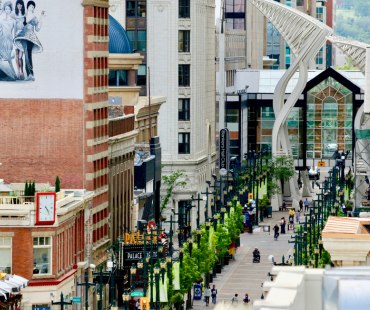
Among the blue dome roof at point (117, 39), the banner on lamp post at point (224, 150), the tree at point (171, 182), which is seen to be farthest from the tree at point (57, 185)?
the banner on lamp post at point (224, 150)

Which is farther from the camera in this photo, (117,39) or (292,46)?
(292,46)

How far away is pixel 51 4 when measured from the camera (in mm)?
85188

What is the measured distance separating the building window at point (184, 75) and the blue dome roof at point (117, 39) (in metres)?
28.7

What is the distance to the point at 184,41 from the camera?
14600cm

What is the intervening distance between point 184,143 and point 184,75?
17.9ft

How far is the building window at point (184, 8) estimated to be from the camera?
473ft

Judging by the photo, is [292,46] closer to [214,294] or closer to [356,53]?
[356,53]

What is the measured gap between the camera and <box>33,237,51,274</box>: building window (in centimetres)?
7594

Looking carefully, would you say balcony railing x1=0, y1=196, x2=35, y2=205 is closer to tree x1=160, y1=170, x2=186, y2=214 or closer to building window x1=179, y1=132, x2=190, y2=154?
tree x1=160, y1=170, x2=186, y2=214

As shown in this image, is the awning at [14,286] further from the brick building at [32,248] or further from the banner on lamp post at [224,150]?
the banner on lamp post at [224,150]

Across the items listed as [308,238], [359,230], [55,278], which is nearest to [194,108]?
[308,238]

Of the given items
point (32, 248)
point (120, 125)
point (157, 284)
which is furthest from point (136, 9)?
point (32, 248)

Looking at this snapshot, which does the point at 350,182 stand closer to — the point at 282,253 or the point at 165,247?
the point at 282,253

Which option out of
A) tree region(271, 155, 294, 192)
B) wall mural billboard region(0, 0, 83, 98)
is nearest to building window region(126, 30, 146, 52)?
tree region(271, 155, 294, 192)
